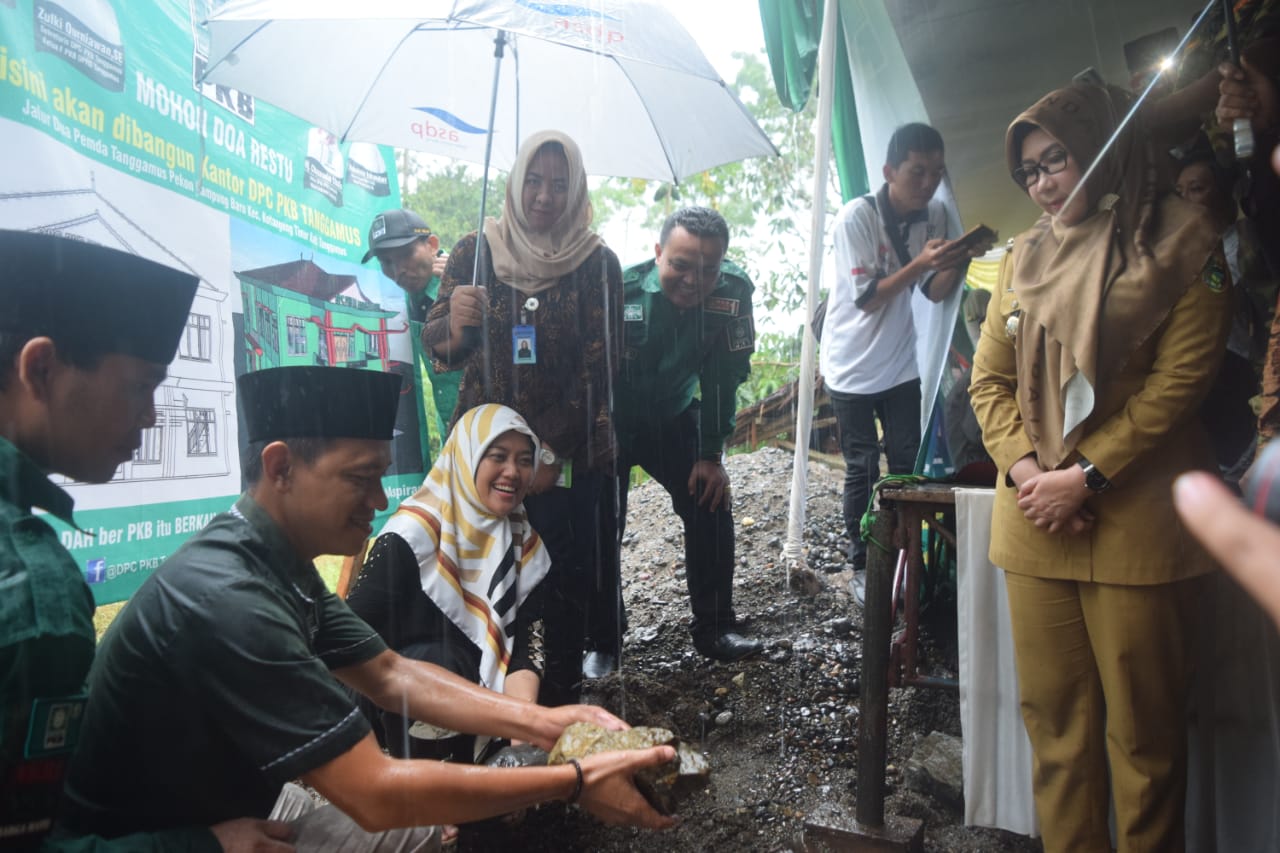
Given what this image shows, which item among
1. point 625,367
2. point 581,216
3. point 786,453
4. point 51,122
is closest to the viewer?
point 51,122

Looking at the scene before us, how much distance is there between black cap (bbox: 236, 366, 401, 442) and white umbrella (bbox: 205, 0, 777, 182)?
1.82 metres

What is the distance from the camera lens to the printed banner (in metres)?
2.16

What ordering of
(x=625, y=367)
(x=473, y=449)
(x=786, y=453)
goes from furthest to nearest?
(x=786, y=453)
(x=625, y=367)
(x=473, y=449)

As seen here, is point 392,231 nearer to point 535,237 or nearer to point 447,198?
point 535,237

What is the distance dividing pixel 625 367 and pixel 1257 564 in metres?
2.79

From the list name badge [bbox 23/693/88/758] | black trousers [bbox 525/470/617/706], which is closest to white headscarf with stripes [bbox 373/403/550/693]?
black trousers [bbox 525/470/617/706]

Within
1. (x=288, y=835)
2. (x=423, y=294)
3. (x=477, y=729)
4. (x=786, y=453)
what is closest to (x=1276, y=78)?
(x=477, y=729)

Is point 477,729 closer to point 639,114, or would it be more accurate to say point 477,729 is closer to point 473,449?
point 473,449

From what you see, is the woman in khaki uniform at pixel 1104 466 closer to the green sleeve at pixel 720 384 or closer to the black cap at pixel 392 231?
the green sleeve at pixel 720 384

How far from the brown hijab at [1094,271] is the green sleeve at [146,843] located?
77.6 inches

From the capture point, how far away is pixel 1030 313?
1.97 m

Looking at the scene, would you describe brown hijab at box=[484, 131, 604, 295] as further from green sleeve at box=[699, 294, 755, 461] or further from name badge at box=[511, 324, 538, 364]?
green sleeve at box=[699, 294, 755, 461]

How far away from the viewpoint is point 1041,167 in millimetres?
1980

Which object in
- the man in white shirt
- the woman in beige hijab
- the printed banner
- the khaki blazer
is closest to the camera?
the khaki blazer
